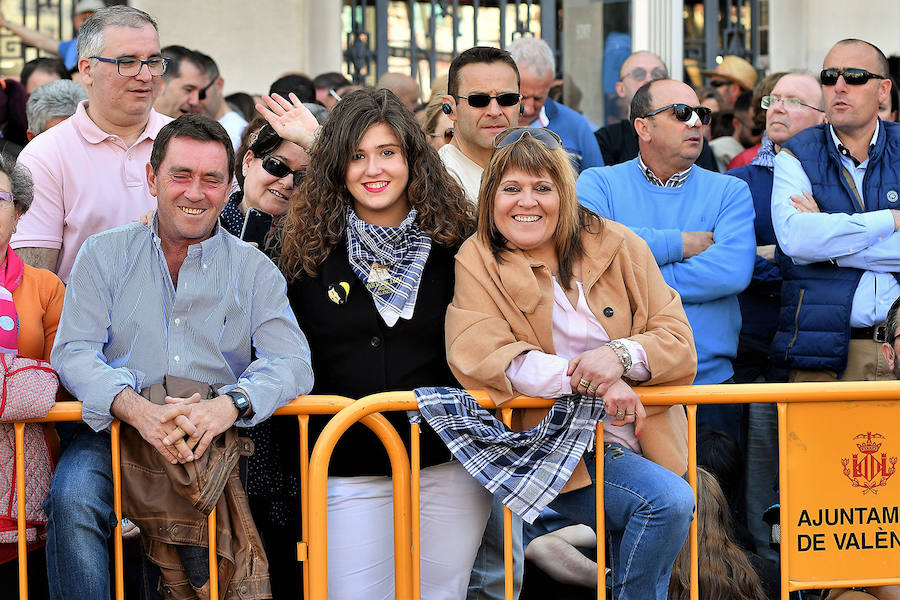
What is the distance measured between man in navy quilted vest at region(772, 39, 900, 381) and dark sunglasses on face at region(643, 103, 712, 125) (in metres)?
0.40

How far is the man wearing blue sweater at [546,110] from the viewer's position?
6.30m

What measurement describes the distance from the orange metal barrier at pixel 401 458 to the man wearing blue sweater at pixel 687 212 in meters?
1.07

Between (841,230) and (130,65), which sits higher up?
(130,65)

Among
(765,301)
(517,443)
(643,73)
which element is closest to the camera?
(517,443)

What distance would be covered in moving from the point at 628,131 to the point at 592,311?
321 cm

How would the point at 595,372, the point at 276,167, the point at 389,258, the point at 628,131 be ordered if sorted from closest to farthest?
the point at 595,372 < the point at 389,258 < the point at 276,167 < the point at 628,131

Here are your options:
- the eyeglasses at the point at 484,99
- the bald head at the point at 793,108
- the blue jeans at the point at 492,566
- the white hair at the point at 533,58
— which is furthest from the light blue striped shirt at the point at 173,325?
the bald head at the point at 793,108

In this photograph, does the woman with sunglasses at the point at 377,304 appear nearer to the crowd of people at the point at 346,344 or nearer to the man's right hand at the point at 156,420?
the crowd of people at the point at 346,344

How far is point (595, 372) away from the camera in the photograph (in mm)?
3566

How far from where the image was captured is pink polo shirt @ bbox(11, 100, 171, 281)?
14.7ft

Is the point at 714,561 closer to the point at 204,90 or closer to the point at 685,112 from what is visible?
the point at 685,112

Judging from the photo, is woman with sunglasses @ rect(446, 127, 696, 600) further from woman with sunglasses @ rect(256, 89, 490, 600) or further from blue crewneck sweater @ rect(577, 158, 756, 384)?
blue crewneck sweater @ rect(577, 158, 756, 384)

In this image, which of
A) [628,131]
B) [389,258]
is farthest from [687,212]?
[628,131]

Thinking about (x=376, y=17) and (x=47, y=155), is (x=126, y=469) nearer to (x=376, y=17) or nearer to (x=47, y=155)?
(x=47, y=155)
